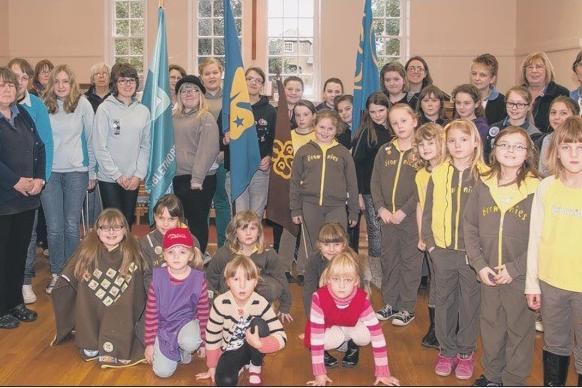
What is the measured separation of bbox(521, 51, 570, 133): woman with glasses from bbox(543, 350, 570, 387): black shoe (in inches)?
81.0

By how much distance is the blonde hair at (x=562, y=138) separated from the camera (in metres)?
2.74

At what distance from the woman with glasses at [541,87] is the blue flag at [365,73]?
1.28 meters

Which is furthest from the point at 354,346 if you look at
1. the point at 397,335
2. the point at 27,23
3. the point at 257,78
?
the point at 27,23

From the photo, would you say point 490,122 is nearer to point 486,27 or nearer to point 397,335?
point 397,335

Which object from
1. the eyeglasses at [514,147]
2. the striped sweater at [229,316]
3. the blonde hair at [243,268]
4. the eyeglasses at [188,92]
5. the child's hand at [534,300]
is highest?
the eyeglasses at [188,92]

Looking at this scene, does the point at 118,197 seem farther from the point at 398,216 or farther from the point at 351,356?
the point at 351,356

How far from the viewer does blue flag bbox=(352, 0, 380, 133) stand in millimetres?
5366

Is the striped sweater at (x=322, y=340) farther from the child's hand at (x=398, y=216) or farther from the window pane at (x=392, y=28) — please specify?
the window pane at (x=392, y=28)

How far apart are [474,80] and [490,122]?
1.05 ft

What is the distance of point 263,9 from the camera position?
1010 centimetres

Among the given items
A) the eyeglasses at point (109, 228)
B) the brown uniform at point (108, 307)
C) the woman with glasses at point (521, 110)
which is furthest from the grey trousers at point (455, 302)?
the eyeglasses at point (109, 228)

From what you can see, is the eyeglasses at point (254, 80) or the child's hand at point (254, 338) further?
the eyeglasses at point (254, 80)

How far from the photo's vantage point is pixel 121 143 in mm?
4684

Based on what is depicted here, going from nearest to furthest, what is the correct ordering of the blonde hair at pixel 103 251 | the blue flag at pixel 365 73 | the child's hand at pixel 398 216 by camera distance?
the blonde hair at pixel 103 251 < the child's hand at pixel 398 216 < the blue flag at pixel 365 73
